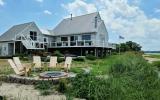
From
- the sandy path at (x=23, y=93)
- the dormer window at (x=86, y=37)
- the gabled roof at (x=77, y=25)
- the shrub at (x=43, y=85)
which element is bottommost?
the sandy path at (x=23, y=93)

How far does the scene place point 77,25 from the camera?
4631 cm

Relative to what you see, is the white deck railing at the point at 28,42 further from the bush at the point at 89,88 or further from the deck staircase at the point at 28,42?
the bush at the point at 89,88

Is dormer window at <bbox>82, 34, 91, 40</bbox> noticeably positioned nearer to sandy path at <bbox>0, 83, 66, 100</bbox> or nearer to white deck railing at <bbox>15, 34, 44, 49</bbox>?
white deck railing at <bbox>15, 34, 44, 49</bbox>

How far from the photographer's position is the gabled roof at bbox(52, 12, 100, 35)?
44.0 meters

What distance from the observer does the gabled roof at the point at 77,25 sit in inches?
1734

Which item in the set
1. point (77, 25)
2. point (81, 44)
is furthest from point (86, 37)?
point (77, 25)

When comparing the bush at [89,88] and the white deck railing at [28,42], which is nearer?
the bush at [89,88]

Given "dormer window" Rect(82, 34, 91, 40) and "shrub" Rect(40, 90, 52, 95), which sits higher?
"dormer window" Rect(82, 34, 91, 40)

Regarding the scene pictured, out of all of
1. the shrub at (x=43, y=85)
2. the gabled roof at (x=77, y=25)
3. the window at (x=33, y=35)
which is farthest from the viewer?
the window at (x=33, y=35)

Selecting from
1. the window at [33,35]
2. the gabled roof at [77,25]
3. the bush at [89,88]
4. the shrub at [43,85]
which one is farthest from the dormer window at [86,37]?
the bush at [89,88]

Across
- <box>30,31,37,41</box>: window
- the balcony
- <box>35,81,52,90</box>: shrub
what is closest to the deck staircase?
<box>30,31,37,41</box>: window

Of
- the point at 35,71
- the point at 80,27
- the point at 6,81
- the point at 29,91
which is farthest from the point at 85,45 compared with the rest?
the point at 29,91

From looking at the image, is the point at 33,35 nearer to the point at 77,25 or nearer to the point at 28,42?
the point at 28,42

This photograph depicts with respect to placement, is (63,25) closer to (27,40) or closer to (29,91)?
(27,40)
